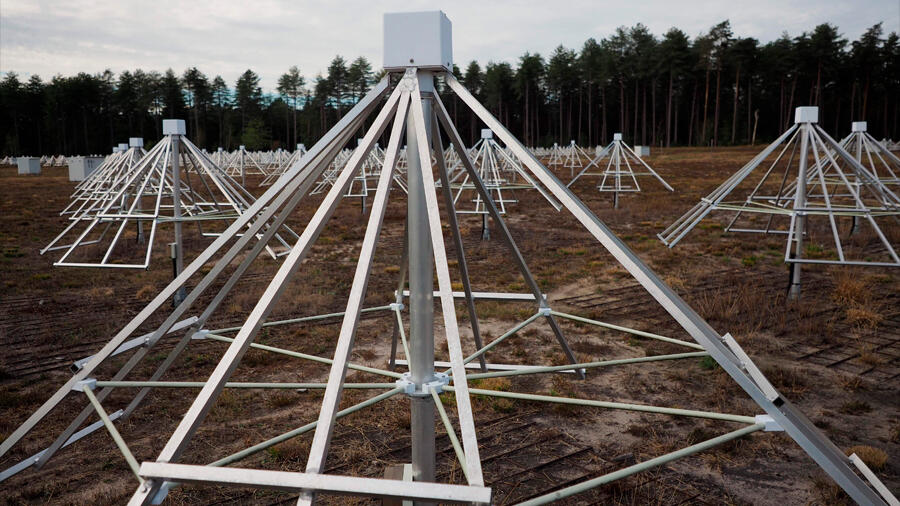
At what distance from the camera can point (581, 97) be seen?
6844 centimetres

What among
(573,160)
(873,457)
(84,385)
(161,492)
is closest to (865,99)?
(573,160)

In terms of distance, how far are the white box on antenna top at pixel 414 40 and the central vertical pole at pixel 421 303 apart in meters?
0.10

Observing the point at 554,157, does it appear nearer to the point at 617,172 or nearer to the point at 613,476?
the point at 617,172

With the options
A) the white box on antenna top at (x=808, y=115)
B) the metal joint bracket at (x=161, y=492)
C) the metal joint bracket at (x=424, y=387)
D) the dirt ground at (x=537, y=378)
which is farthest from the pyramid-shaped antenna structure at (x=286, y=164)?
the metal joint bracket at (x=161, y=492)

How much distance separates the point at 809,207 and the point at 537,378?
5921 millimetres

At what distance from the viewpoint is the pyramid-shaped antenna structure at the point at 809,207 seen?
8352mm

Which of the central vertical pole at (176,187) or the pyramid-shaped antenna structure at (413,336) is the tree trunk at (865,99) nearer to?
the central vertical pole at (176,187)

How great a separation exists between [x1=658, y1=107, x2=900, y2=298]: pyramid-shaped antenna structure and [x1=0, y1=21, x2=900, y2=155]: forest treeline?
132 ft

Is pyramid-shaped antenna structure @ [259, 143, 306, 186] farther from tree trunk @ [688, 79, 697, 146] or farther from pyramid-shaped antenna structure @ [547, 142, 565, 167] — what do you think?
tree trunk @ [688, 79, 697, 146]

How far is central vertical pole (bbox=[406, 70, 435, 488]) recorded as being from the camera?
2.66 m

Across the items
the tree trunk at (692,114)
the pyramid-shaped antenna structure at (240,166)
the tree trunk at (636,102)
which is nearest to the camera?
the pyramid-shaped antenna structure at (240,166)

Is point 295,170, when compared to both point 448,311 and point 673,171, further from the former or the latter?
point 673,171

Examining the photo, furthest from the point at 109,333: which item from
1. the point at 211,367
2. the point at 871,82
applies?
the point at 871,82

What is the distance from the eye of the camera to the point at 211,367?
707 cm
